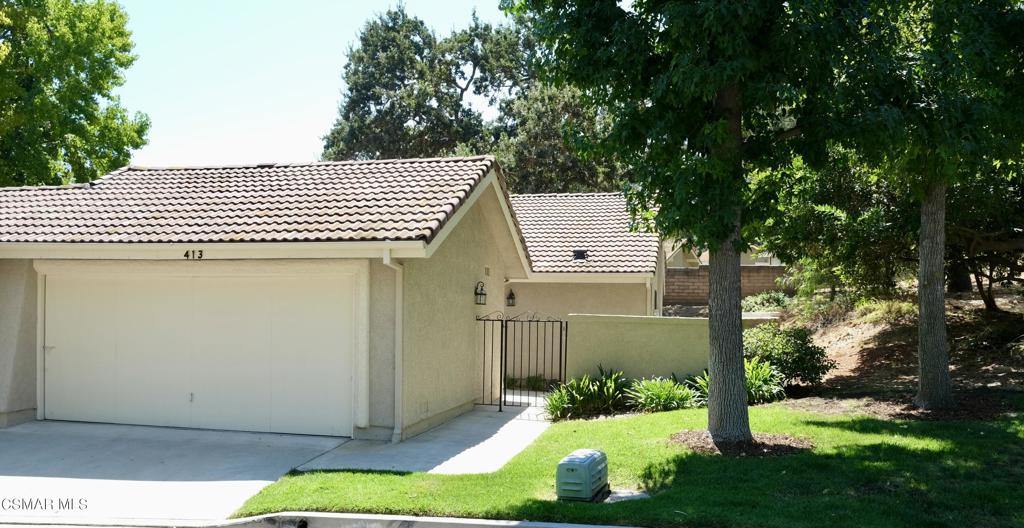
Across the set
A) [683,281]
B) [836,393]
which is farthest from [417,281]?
[683,281]

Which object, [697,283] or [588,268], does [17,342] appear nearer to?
[588,268]

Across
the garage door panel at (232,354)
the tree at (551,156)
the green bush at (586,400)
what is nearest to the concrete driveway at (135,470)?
the garage door panel at (232,354)

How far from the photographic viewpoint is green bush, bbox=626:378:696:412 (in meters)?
13.4

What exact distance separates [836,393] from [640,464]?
599 centimetres

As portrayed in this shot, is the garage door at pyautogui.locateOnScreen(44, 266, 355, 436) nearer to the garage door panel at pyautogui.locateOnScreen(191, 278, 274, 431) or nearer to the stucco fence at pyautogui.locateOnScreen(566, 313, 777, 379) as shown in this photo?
the garage door panel at pyautogui.locateOnScreen(191, 278, 274, 431)

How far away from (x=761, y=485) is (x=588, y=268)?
34.9ft

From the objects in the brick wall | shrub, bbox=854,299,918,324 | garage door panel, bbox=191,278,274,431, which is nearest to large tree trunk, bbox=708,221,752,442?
Result: garage door panel, bbox=191,278,274,431

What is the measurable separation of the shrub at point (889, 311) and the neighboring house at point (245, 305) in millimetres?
10553

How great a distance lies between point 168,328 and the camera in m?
12.4

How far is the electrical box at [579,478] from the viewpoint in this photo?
796cm

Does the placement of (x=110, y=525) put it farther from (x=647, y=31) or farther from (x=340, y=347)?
(x=647, y=31)

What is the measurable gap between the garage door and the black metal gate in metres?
4.00

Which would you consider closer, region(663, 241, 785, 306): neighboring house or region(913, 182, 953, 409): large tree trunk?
region(913, 182, 953, 409): large tree trunk

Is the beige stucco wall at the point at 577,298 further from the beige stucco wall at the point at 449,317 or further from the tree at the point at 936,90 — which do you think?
the tree at the point at 936,90
